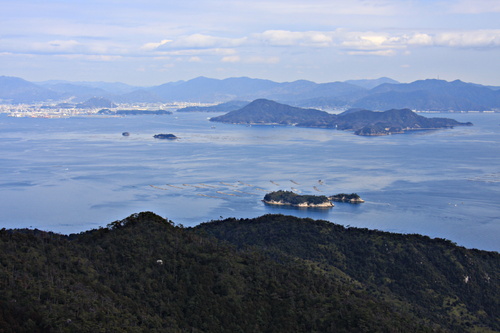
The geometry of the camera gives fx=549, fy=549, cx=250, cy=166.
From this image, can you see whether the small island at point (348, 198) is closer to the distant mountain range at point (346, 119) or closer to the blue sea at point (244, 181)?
the blue sea at point (244, 181)

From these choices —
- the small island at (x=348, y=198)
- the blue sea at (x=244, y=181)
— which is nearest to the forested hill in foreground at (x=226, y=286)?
the blue sea at (x=244, y=181)

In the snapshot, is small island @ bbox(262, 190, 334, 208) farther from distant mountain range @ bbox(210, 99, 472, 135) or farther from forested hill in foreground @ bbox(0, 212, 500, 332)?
distant mountain range @ bbox(210, 99, 472, 135)

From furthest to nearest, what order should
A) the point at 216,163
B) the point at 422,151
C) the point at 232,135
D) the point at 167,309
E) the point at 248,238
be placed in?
1. the point at 232,135
2. the point at 422,151
3. the point at 216,163
4. the point at 248,238
5. the point at 167,309

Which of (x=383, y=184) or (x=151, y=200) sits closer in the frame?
(x=151, y=200)

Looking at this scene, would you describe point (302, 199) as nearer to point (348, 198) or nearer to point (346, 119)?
point (348, 198)

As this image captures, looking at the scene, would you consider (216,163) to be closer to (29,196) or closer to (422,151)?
(29,196)

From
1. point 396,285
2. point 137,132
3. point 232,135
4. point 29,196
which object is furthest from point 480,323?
point 137,132

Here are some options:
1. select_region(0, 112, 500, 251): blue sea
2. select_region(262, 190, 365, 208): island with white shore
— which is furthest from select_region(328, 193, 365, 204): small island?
select_region(0, 112, 500, 251): blue sea

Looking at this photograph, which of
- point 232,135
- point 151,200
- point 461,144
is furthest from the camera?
point 232,135
